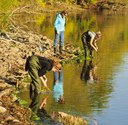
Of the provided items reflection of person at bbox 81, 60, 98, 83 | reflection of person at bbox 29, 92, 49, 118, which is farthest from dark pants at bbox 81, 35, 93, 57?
reflection of person at bbox 29, 92, 49, 118

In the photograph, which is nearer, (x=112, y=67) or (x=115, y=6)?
(x=112, y=67)

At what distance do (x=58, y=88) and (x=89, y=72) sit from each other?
373cm

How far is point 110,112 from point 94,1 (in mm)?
70714

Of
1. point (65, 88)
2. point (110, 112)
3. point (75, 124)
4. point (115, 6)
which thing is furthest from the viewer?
point (115, 6)

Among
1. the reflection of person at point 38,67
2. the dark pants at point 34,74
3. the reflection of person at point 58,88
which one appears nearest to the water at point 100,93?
the reflection of person at point 58,88

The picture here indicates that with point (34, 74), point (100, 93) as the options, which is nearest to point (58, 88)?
point (100, 93)

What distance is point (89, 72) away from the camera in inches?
770

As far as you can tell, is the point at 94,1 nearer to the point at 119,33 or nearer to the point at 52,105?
the point at 119,33

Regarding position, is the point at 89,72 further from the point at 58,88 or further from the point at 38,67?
the point at 38,67

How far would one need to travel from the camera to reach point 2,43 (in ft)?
69.1

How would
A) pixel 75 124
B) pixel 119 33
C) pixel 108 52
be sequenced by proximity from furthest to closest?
pixel 119 33, pixel 108 52, pixel 75 124

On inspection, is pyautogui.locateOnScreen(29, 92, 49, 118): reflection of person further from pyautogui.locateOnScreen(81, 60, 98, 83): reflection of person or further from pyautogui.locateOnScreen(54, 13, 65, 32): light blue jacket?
pyautogui.locateOnScreen(54, 13, 65, 32): light blue jacket

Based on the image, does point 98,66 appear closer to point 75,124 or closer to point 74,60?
point 74,60

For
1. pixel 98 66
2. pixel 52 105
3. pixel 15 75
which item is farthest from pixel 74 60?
pixel 52 105
